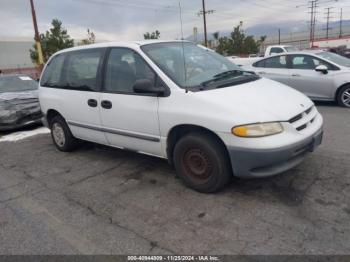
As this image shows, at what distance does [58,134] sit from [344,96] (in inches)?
256

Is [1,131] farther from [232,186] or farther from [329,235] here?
[329,235]

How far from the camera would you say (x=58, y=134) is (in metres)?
5.72

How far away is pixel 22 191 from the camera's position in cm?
425

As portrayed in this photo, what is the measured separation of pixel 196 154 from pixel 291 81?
5.94m

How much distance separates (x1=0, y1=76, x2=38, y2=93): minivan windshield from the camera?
27.5ft

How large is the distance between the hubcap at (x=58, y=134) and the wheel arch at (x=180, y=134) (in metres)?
2.46

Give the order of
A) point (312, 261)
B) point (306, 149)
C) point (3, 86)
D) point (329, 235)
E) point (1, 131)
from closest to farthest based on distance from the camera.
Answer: point (312, 261), point (329, 235), point (306, 149), point (1, 131), point (3, 86)

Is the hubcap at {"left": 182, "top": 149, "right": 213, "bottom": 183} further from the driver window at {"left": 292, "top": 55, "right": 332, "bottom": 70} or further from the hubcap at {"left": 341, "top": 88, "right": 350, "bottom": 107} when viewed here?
the driver window at {"left": 292, "top": 55, "right": 332, "bottom": 70}

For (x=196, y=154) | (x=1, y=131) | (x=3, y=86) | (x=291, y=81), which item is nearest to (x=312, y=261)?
(x=196, y=154)

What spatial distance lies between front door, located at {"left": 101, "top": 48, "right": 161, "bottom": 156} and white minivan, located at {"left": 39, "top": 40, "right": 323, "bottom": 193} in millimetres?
12

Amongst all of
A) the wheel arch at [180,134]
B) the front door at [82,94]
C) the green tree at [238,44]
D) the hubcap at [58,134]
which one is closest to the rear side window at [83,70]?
the front door at [82,94]

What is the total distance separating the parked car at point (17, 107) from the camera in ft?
24.6

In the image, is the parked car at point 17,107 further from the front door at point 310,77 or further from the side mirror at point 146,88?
the front door at point 310,77

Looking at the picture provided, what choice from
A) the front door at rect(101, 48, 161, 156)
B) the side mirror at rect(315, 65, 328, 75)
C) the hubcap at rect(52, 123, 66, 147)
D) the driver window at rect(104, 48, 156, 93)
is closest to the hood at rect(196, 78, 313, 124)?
the front door at rect(101, 48, 161, 156)
